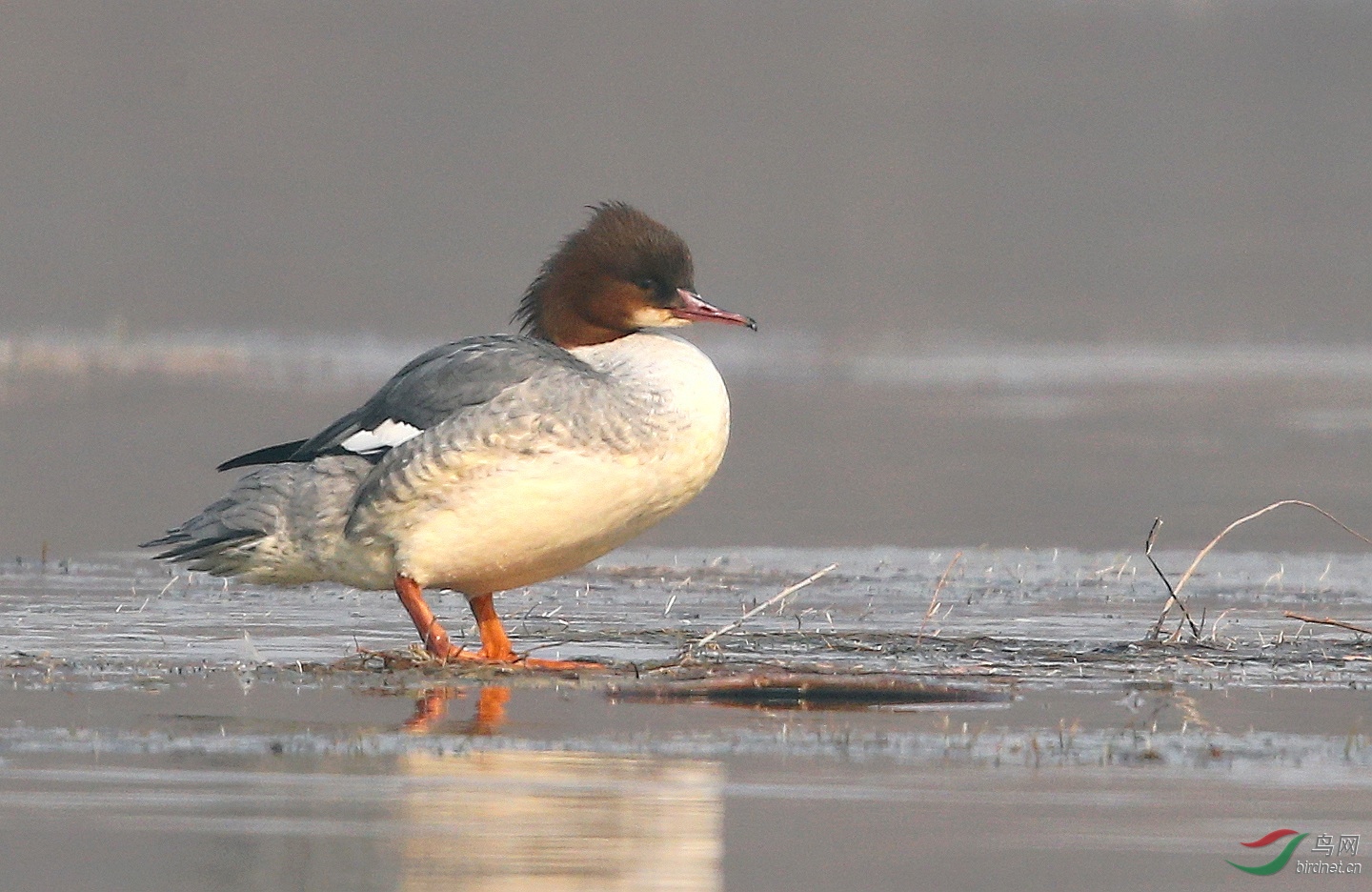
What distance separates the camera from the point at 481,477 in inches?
308

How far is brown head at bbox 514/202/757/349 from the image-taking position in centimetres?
850

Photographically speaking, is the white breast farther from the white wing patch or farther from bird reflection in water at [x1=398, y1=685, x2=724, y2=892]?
bird reflection in water at [x1=398, y1=685, x2=724, y2=892]

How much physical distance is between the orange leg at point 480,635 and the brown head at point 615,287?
0.84 meters

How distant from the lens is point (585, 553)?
320 inches

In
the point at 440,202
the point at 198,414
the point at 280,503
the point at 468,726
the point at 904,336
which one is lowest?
the point at 468,726

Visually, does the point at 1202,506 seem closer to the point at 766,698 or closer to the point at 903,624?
the point at 903,624

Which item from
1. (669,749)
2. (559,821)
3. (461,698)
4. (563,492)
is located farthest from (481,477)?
(559,821)

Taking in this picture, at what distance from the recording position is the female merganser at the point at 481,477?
7.83m

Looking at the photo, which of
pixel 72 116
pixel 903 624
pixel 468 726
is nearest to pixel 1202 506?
pixel 903 624

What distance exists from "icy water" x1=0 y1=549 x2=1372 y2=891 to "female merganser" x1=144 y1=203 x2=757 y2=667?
0.27m

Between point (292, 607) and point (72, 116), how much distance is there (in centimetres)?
4022

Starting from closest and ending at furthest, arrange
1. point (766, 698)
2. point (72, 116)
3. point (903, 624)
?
1. point (766, 698)
2. point (903, 624)
3. point (72, 116)

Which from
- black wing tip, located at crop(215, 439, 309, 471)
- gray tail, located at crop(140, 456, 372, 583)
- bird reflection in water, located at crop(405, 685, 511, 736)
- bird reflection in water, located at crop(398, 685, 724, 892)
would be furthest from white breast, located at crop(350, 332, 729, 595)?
bird reflection in water, located at crop(398, 685, 724, 892)

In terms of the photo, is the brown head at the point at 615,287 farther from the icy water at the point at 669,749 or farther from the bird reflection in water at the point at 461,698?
the bird reflection in water at the point at 461,698
